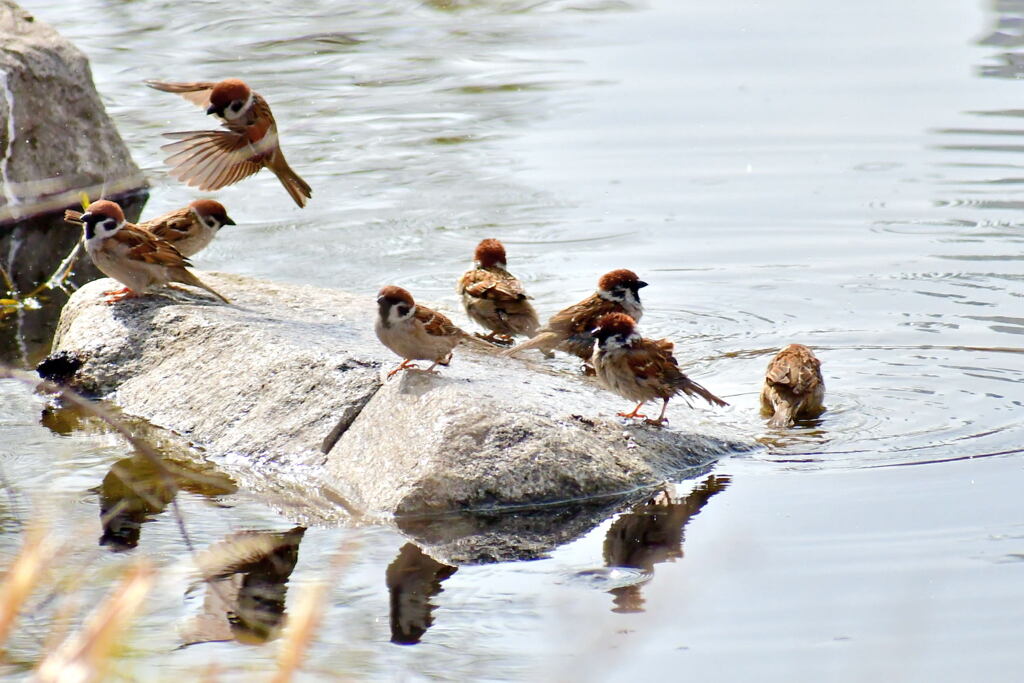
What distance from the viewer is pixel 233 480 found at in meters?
6.46

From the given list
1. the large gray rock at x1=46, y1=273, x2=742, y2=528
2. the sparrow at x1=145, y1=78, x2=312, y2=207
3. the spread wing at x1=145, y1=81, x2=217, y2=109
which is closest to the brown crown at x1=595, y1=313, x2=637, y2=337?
the large gray rock at x1=46, y1=273, x2=742, y2=528

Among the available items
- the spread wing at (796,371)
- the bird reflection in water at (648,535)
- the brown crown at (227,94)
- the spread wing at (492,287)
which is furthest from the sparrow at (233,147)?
the bird reflection in water at (648,535)

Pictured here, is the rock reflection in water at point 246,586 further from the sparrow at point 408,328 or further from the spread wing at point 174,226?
the spread wing at point 174,226

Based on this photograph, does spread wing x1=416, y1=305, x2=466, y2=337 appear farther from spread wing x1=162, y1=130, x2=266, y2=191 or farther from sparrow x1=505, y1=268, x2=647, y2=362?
spread wing x1=162, y1=130, x2=266, y2=191

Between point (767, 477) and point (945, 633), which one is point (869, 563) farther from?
point (767, 477)

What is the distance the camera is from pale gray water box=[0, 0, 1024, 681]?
4.79 m

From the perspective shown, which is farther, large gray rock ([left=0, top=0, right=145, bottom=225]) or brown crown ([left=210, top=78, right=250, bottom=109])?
large gray rock ([left=0, top=0, right=145, bottom=225])

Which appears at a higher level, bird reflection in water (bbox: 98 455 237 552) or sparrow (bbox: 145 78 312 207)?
sparrow (bbox: 145 78 312 207)

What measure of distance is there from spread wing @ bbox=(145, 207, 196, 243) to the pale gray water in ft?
4.32

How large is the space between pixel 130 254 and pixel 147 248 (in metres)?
0.10

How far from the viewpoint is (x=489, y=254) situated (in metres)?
8.70

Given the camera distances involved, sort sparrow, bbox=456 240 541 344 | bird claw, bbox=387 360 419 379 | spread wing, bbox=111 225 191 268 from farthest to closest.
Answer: sparrow, bbox=456 240 541 344 < spread wing, bbox=111 225 191 268 < bird claw, bbox=387 360 419 379

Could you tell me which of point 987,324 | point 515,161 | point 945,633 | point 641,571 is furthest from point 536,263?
point 945,633

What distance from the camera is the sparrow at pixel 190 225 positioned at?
27.8 feet
